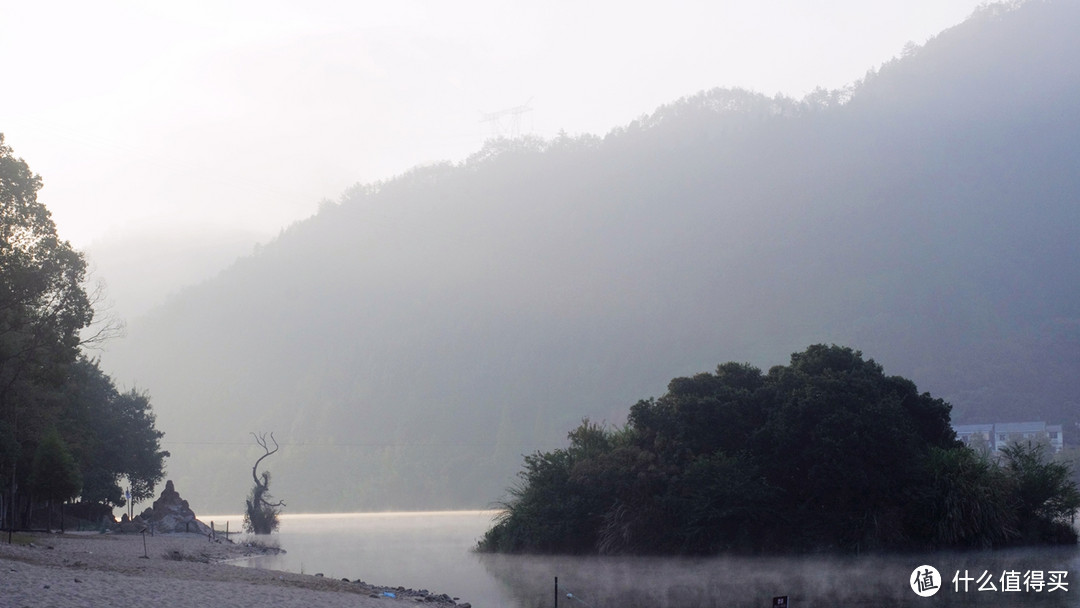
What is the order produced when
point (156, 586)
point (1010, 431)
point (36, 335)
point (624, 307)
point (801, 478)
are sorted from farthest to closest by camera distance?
point (624, 307) < point (1010, 431) < point (801, 478) < point (36, 335) < point (156, 586)

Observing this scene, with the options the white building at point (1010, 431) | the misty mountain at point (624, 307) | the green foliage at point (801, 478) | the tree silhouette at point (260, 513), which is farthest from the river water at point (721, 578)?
the misty mountain at point (624, 307)

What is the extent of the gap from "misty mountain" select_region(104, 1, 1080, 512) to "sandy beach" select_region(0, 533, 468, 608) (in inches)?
3830

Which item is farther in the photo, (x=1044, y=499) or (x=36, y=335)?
(x=1044, y=499)

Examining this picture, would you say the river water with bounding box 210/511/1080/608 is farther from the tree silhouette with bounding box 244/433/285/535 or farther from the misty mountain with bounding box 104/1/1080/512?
the misty mountain with bounding box 104/1/1080/512

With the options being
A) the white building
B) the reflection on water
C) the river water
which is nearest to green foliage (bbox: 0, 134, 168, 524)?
the river water

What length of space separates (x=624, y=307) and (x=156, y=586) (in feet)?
470

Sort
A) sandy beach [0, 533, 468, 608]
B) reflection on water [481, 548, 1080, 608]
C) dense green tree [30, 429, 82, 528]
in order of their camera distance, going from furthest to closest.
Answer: dense green tree [30, 429, 82, 528] < reflection on water [481, 548, 1080, 608] < sandy beach [0, 533, 468, 608]

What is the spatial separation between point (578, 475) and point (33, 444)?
2449cm

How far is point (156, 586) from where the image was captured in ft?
Answer: 68.3

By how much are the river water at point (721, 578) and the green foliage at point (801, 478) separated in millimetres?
1359

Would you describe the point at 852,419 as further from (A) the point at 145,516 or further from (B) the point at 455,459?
(B) the point at 455,459

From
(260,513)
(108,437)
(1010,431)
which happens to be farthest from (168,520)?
(1010,431)

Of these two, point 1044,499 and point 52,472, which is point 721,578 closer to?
point 1044,499

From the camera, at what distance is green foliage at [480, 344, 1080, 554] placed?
37094mm
